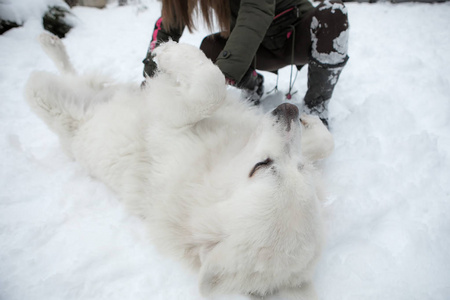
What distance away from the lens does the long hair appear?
1957 millimetres

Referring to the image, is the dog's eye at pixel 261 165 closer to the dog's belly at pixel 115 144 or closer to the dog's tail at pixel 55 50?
the dog's belly at pixel 115 144

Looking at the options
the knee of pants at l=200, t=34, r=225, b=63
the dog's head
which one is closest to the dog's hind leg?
the knee of pants at l=200, t=34, r=225, b=63

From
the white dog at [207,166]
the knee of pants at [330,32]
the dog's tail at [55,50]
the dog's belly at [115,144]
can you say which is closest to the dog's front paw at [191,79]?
the white dog at [207,166]

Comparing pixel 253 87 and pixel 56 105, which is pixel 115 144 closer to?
pixel 56 105

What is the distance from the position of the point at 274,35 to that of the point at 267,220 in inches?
72.9

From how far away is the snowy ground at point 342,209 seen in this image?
1660 mm

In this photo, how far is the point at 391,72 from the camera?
10.0ft

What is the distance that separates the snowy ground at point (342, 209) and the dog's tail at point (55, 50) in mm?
724

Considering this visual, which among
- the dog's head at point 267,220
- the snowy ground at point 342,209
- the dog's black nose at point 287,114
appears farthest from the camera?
the snowy ground at point 342,209

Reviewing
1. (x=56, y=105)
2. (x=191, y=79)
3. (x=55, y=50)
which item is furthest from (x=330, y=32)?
(x=55, y=50)

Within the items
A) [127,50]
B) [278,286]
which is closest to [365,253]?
[278,286]

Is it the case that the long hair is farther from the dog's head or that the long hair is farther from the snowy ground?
the snowy ground

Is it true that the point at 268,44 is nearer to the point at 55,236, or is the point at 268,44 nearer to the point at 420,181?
the point at 420,181

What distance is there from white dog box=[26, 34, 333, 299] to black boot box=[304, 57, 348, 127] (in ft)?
1.85
